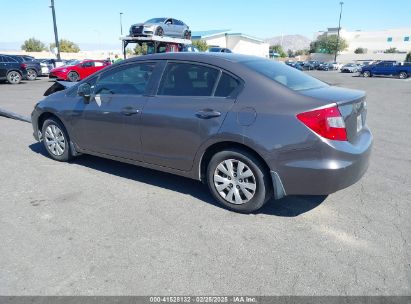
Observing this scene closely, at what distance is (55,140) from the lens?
17.5 ft

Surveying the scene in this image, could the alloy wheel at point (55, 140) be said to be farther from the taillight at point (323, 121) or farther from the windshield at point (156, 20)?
the windshield at point (156, 20)

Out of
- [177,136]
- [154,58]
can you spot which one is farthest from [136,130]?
[154,58]

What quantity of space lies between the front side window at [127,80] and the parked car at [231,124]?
13 mm

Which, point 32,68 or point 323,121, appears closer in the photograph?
point 323,121

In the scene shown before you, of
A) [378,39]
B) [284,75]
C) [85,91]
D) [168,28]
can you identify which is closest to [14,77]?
[168,28]

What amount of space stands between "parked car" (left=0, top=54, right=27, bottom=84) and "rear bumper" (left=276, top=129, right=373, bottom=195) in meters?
21.0

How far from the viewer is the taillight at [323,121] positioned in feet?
10.5

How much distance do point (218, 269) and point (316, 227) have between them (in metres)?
1.19

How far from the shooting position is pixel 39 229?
3396 mm

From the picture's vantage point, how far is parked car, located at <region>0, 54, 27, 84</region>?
65.4 feet

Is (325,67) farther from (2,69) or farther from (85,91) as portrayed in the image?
(85,91)

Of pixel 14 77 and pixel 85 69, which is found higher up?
pixel 85 69

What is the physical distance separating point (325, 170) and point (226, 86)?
Result: 4.28 ft

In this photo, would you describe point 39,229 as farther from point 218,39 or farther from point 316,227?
point 218,39
